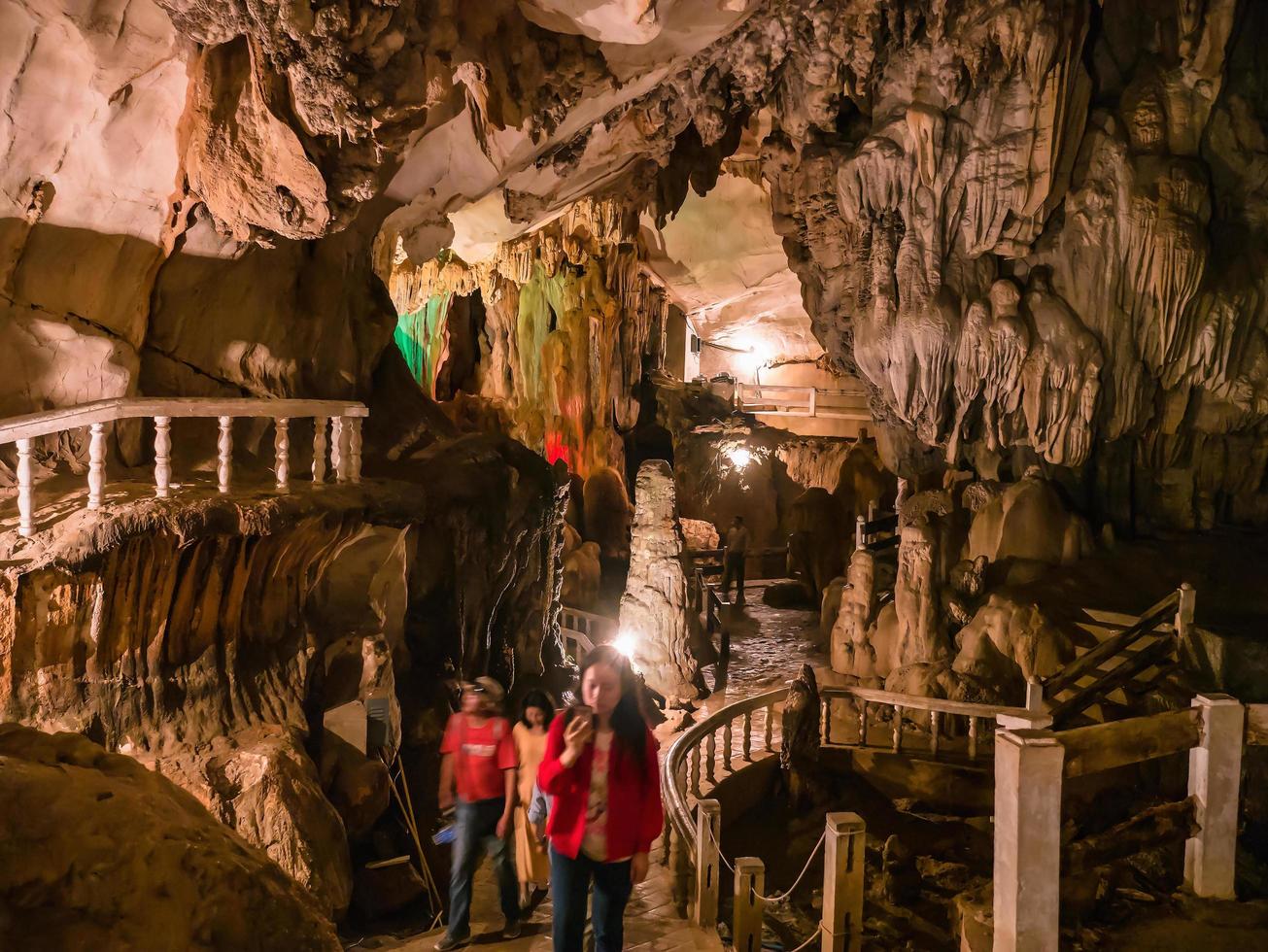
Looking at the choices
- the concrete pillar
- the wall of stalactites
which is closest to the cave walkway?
the concrete pillar

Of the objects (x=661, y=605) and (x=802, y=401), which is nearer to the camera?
(x=661, y=605)

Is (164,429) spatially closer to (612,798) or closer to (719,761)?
(612,798)

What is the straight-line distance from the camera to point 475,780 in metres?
4.19

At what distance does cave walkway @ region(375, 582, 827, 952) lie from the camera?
4.65 m

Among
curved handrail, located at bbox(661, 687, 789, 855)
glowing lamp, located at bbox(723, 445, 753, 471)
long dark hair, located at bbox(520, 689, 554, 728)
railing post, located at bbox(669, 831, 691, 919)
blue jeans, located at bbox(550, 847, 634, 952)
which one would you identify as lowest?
railing post, located at bbox(669, 831, 691, 919)

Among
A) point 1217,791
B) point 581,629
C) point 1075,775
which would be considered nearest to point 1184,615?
point 1217,791

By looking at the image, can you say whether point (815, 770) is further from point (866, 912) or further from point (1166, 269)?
point (1166, 269)

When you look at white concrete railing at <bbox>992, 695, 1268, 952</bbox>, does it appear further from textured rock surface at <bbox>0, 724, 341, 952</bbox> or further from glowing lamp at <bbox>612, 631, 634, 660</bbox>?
glowing lamp at <bbox>612, 631, 634, 660</bbox>

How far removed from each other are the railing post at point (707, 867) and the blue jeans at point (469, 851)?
1.09 metres

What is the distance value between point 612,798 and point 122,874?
159 cm

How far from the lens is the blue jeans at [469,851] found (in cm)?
421

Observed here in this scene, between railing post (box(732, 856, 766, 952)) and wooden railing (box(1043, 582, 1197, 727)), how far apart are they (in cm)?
442

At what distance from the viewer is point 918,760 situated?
8766 mm

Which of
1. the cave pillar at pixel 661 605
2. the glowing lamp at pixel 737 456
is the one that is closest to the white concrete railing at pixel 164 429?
the cave pillar at pixel 661 605
